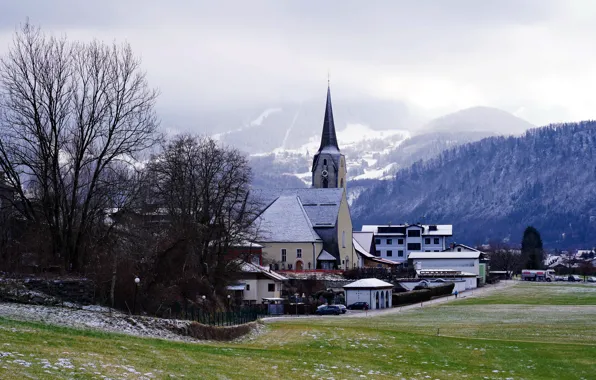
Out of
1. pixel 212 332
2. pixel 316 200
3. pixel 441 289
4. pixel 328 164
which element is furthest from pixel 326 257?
pixel 212 332

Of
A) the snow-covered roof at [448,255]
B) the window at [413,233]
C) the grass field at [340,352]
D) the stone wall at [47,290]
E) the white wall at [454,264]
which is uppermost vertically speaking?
the window at [413,233]

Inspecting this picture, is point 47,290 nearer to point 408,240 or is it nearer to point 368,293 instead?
point 368,293

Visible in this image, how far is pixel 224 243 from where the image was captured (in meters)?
76.3

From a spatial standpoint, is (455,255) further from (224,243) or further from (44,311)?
(44,311)

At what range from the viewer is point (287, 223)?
120 meters

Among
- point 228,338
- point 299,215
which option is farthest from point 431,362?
point 299,215

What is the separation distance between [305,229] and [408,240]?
75956 millimetres

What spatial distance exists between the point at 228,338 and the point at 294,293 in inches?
2203

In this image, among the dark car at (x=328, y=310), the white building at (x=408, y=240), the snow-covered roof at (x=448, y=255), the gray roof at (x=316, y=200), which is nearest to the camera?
the dark car at (x=328, y=310)

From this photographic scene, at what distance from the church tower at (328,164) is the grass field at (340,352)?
276 feet

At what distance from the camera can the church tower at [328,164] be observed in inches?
5994

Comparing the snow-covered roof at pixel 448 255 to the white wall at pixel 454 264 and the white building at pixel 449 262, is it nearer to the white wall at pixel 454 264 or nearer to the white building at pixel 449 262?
the white building at pixel 449 262

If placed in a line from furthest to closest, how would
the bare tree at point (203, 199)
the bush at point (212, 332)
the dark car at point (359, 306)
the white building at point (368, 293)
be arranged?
the white building at point (368, 293) → the dark car at point (359, 306) → the bare tree at point (203, 199) → the bush at point (212, 332)

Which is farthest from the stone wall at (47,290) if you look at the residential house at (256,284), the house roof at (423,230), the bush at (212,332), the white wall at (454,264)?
the house roof at (423,230)
